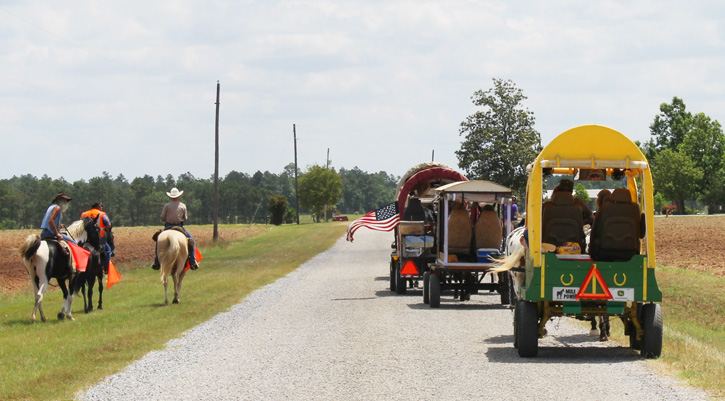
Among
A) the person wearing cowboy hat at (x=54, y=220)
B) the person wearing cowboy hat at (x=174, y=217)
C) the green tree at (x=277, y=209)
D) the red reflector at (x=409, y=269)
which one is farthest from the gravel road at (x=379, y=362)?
the green tree at (x=277, y=209)

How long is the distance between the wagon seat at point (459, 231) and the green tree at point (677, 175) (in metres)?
98.6

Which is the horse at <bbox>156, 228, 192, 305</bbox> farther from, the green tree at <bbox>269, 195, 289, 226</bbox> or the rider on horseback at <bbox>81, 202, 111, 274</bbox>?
the green tree at <bbox>269, 195, 289, 226</bbox>

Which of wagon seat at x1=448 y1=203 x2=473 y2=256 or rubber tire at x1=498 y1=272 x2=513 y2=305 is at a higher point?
wagon seat at x1=448 y1=203 x2=473 y2=256

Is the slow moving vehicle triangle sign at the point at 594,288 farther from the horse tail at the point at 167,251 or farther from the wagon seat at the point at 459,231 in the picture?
the horse tail at the point at 167,251

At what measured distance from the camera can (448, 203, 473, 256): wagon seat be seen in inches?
762

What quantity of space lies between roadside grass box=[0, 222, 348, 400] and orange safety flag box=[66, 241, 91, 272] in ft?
3.32

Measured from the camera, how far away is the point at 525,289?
1175 cm

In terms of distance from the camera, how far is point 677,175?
113 meters

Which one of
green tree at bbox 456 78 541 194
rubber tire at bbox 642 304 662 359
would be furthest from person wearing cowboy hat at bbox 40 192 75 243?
green tree at bbox 456 78 541 194

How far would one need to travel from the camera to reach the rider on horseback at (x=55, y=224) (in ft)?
55.1

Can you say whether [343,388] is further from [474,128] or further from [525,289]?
[474,128]

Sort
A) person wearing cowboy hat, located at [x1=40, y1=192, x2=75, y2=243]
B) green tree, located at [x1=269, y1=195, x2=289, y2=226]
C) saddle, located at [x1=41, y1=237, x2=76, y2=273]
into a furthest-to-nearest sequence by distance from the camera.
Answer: green tree, located at [x1=269, y1=195, x2=289, y2=226], saddle, located at [x1=41, y1=237, x2=76, y2=273], person wearing cowboy hat, located at [x1=40, y1=192, x2=75, y2=243]

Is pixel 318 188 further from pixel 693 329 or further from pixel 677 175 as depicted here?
pixel 693 329

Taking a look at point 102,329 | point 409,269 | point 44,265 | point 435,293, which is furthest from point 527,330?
point 44,265
